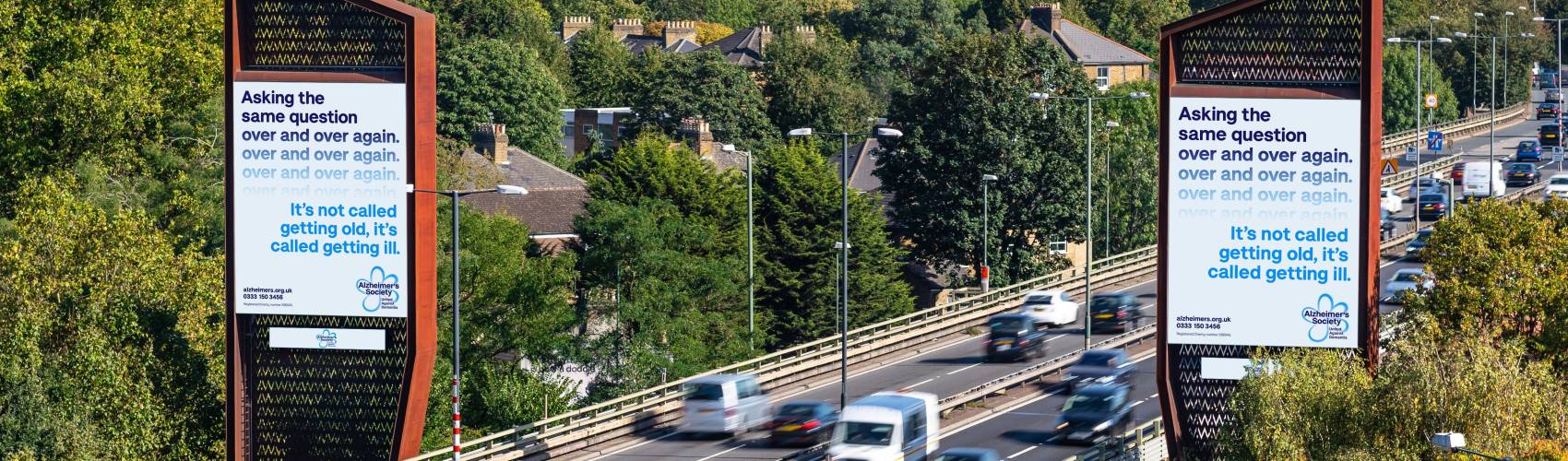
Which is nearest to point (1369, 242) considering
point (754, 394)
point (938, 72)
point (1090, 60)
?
point (754, 394)

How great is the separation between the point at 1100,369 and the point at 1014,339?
26.1 ft

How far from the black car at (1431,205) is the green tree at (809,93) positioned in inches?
1628

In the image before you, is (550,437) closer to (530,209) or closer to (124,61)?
(124,61)

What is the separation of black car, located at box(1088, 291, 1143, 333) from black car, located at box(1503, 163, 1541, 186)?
3419 cm

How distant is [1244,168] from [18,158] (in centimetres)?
4128

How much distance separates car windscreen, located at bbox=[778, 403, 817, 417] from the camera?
164 feet

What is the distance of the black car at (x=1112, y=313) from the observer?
66.8 meters

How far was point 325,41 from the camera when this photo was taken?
133ft

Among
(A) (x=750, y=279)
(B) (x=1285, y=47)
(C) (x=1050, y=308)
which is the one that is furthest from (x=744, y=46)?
(B) (x=1285, y=47)

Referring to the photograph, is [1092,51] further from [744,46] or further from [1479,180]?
[1479,180]

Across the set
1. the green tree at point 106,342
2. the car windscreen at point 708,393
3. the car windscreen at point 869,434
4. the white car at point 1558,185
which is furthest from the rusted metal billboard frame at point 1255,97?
the white car at point 1558,185

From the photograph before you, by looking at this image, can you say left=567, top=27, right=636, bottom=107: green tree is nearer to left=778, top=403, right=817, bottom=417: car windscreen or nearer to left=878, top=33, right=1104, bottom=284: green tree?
left=878, top=33, right=1104, bottom=284: green tree

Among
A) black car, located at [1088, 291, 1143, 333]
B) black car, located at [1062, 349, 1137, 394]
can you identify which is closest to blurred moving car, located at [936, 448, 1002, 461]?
black car, located at [1062, 349, 1137, 394]

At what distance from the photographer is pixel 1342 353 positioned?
39.6m
